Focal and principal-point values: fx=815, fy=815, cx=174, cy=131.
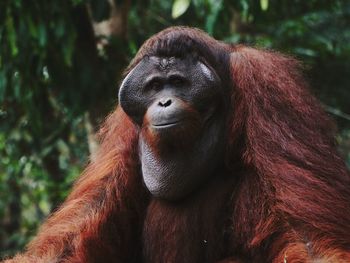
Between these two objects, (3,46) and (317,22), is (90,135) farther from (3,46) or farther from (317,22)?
(317,22)

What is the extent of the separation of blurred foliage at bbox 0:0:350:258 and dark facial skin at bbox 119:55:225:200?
3.98 feet

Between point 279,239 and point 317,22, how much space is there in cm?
605

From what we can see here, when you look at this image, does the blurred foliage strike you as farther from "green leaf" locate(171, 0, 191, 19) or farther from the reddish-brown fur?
the reddish-brown fur

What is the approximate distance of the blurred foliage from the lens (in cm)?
686

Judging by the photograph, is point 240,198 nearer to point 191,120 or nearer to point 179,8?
point 191,120

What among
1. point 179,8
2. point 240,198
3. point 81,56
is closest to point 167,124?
point 240,198

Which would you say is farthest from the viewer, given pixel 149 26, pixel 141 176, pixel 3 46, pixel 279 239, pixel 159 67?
pixel 149 26

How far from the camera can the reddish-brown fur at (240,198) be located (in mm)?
4227

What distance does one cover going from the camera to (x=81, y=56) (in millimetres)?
7406

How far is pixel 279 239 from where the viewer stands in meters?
4.22

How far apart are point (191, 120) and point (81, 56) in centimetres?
304

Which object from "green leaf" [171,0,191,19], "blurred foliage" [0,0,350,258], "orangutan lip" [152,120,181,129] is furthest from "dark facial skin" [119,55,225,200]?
"blurred foliage" [0,0,350,258]

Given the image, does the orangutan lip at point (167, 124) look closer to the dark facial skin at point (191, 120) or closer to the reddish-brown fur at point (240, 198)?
the dark facial skin at point (191, 120)

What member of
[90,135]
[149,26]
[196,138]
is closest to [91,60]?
[90,135]
